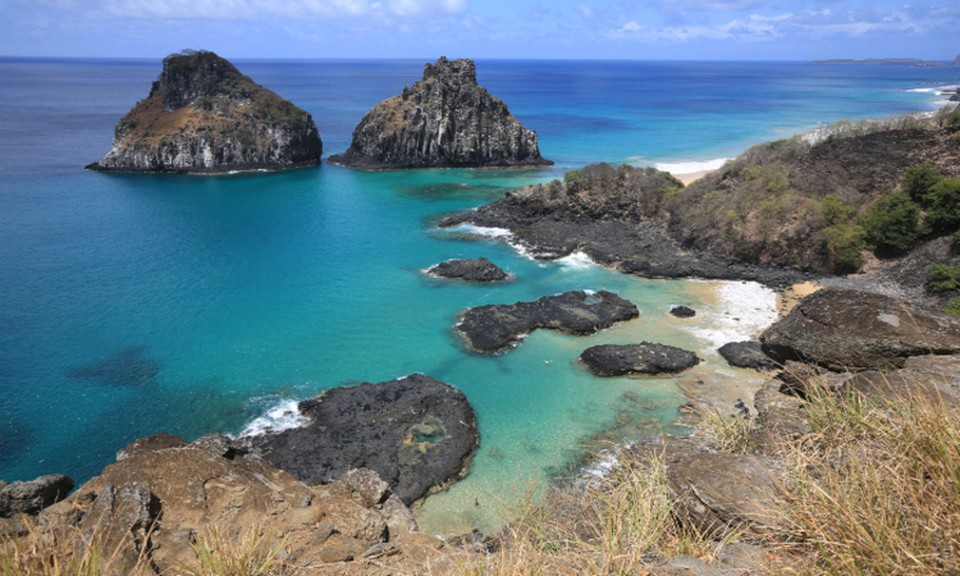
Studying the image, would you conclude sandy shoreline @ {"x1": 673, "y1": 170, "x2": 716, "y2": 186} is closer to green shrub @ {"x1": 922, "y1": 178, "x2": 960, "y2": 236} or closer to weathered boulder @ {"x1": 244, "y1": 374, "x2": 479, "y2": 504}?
green shrub @ {"x1": 922, "y1": 178, "x2": 960, "y2": 236}

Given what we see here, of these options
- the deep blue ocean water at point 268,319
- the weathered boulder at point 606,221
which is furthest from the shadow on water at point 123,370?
the weathered boulder at point 606,221

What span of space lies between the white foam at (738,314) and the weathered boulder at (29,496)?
25297 millimetres

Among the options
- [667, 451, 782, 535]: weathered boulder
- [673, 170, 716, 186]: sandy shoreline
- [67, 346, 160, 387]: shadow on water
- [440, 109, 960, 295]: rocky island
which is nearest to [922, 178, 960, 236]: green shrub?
[440, 109, 960, 295]: rocky island

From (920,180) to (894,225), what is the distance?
3728 mm

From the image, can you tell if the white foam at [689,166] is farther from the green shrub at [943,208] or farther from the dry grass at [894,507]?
the dry grass at [894,507]

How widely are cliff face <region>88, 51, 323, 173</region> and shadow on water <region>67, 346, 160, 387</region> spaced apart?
5205cm

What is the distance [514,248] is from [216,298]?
811 inches

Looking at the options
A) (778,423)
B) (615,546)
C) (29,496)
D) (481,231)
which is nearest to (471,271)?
(481,231)

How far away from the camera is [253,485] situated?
12320mm

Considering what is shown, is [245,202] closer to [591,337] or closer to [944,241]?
[591,337]

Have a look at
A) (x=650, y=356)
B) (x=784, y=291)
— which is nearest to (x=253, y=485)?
(x=650, y=356)

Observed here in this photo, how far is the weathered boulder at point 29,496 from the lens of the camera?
1092 centimetres

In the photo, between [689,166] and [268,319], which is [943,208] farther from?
[268,319]

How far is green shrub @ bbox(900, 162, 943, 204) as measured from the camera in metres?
34.8
